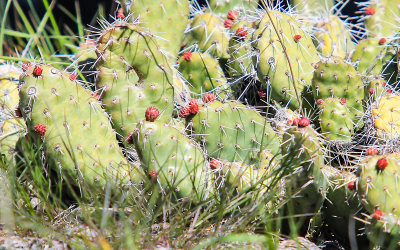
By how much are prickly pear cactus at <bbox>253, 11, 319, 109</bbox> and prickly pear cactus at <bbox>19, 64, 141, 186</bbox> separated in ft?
2.74

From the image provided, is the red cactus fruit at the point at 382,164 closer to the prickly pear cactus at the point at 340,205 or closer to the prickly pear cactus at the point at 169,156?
the prickly pear cactus at the point at 340,205

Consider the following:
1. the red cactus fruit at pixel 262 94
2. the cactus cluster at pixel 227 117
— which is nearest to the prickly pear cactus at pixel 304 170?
the cactus cluster at pixel 227 117

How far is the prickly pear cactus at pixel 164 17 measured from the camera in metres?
2.69

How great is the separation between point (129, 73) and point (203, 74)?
1.77ft

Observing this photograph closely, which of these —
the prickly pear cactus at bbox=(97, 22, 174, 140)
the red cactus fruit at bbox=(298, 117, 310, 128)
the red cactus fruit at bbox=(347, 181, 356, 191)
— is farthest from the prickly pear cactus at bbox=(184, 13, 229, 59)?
the red cactus fruit at bbox=(347, 181, 356, 191)

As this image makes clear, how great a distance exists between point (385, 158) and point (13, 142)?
5.83 ft

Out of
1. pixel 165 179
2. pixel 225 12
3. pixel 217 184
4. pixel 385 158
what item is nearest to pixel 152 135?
pixel 165 179

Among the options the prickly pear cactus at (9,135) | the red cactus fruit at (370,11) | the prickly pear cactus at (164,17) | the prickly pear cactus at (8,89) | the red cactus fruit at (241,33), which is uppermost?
the prickly pear cactus at (164,17)

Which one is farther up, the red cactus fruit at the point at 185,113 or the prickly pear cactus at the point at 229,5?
the prickly pear cactus at the point at 229,5

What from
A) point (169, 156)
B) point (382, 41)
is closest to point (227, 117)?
point (169, 156)

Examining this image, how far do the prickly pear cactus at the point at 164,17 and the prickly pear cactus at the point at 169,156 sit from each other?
0.78 meters

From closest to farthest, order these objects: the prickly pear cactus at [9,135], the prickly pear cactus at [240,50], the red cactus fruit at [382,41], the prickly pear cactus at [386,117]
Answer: the prickly pear cactus at [386,117]
the prickly pear cactus at [9,135]
the prickly pear cactus at [240,50]
the red cactus fruit at [382,41]

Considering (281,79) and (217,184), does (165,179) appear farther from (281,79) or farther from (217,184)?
(281,79)

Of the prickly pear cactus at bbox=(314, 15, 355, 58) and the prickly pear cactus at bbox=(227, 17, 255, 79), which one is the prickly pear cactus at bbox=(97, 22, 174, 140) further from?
the prickly pear cactus at bbox=(314, 15, 355, 58)
